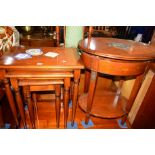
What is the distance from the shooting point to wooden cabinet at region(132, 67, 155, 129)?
106cm

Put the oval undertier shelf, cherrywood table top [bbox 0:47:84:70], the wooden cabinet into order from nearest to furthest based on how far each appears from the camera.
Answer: cherrywood table top [bbox 0:47:84:70]
the wooden cabinet
the oval undertier shelf

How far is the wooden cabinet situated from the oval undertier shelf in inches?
5.9

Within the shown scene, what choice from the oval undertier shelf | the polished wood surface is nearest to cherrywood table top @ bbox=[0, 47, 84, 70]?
the polished wood surface

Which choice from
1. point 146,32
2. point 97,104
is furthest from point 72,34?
point 146,32

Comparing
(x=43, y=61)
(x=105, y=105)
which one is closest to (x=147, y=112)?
(x=105, y=105)

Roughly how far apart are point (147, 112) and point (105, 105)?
0.39 m

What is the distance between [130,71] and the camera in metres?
0.90

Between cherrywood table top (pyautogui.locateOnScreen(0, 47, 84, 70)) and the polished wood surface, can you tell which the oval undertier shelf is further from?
cherrywood table top (pyautogui.locateOnScreen(0, 47, 84, 70))

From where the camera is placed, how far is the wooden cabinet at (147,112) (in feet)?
3.48

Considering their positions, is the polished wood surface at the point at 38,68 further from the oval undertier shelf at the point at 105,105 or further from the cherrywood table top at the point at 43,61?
A: the oval undertier shelf at the point at 105,105

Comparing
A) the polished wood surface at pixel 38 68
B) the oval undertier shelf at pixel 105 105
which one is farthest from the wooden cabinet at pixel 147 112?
the polished wood surface at pixel 38 68

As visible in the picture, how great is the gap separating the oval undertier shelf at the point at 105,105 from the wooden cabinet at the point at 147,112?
0.15 meters

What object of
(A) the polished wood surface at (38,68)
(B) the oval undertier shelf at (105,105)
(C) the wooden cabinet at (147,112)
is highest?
(A) the polished wood surface at (38,68)
